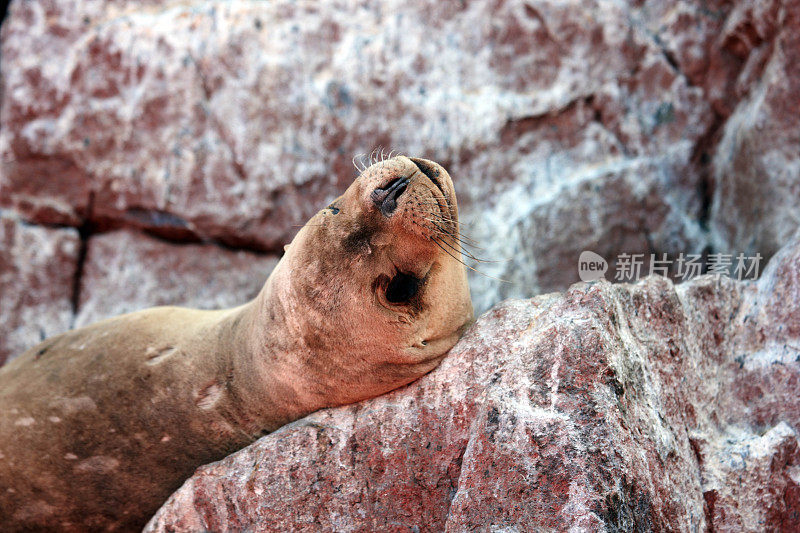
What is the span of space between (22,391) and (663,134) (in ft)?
11.8

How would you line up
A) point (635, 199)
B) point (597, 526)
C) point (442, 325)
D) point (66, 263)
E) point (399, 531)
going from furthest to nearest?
point (66, 263) → point (635, 199) → point (442, 325) → point (399, 531) → point (597, 526)

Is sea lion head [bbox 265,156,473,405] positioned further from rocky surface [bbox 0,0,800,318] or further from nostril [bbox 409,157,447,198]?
rocky surface [bbox 0,0,800,318]

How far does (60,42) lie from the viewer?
4.37 metres

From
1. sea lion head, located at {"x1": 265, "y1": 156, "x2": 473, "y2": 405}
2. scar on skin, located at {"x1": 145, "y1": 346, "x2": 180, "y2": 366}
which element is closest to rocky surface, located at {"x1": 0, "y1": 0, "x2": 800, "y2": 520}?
scar on skin, located at {"x1": 145, "y1": 346, "x2": 180, "y2": 366}

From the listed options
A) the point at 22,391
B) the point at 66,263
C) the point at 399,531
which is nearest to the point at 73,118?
the point at 66,263

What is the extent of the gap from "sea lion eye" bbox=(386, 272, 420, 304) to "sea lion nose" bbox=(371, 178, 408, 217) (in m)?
0.24

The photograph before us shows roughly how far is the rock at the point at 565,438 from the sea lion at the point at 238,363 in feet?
0.56

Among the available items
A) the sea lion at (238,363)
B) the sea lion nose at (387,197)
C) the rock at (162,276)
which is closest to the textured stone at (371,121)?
the rock at (162,276)

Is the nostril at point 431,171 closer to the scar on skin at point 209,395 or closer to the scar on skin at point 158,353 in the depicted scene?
the scar on skin at point 209,395

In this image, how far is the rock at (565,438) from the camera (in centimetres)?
200

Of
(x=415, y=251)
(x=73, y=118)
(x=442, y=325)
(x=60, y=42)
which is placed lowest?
(x=442, y=325)

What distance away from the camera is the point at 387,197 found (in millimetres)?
2344

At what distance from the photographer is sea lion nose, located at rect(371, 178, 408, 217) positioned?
2338 mm

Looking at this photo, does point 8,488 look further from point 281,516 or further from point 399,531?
point 399,531
